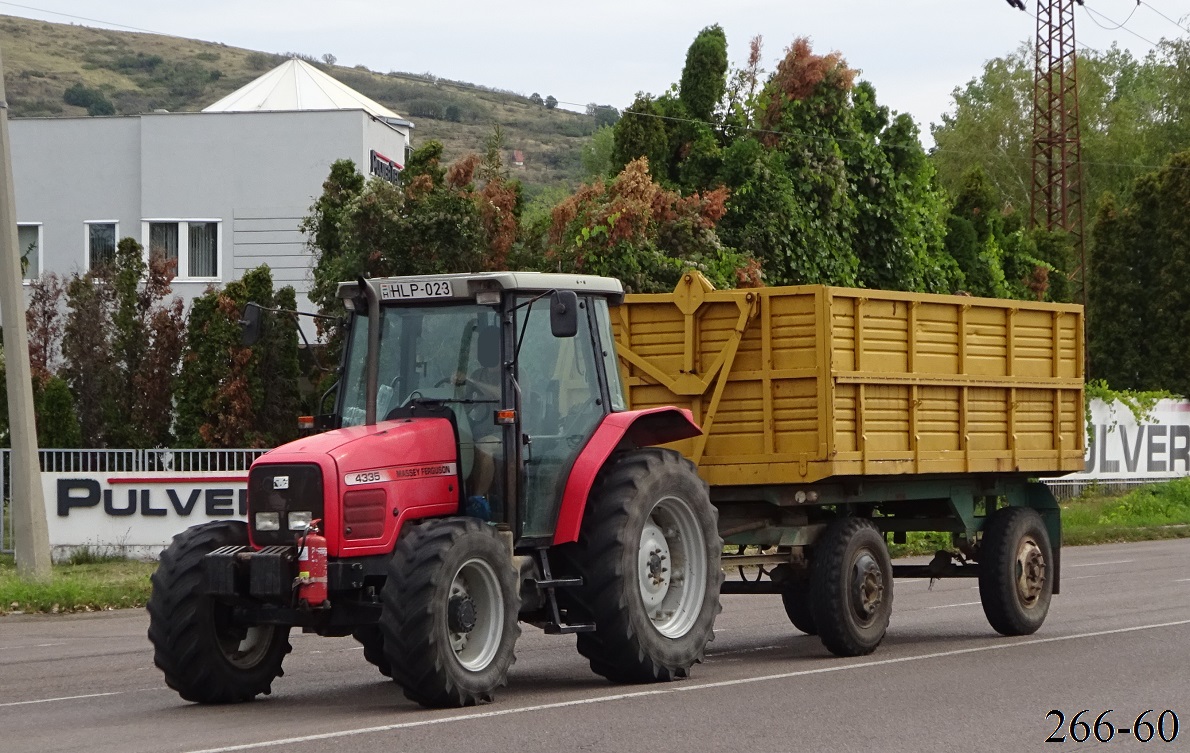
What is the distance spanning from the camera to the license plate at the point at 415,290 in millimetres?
11039

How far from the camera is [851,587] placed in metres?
12.9

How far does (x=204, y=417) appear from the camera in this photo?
27734mm

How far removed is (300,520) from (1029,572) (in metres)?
7.19

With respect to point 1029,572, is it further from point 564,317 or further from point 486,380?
point 564,317

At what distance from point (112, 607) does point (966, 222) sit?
24623mm

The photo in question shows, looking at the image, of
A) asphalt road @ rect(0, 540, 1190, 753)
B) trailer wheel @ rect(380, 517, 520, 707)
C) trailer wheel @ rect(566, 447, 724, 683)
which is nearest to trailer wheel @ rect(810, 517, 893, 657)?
asphalt road @ rect(0, 540, 1190, 753)

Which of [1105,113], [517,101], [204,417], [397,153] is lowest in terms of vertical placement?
[204,417]

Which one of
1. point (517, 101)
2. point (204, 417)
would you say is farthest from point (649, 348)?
point (517, 101)

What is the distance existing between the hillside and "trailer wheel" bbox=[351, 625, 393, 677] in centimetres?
9688

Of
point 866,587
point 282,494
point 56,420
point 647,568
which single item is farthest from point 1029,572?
point 56,420

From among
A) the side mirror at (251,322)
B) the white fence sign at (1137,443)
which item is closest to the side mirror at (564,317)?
the side mirror at (251,322)

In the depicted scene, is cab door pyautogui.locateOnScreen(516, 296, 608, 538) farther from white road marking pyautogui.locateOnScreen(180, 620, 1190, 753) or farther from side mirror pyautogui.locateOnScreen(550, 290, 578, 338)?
white road marking pyautogui.locateOnScreen(180, 620, 1190, 753)

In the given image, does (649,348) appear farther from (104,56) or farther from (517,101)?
(517,101)

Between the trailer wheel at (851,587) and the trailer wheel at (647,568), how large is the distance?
1217mm
